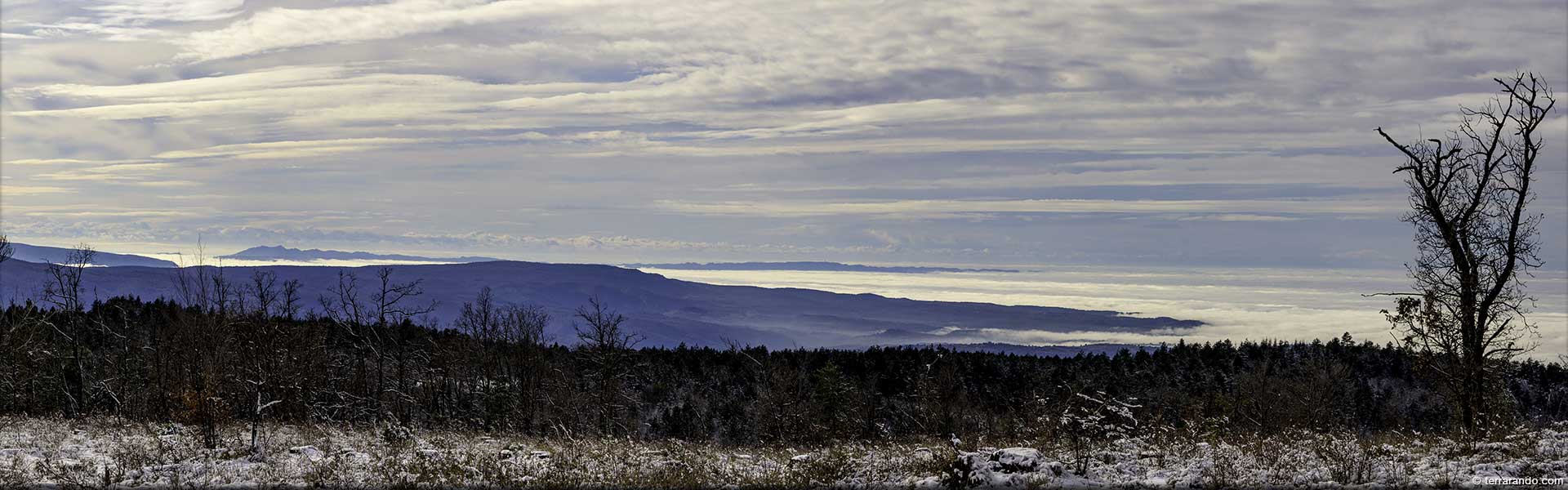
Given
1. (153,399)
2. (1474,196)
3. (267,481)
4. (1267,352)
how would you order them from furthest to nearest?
(1267,352) < (153,399) < (1474,196) < (267,481)

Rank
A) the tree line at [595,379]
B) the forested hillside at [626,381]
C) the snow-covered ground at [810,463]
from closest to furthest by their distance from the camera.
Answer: the snow-covered ground at [810,463]
the tree line at [595,379]
the forested hillside at [626,381]

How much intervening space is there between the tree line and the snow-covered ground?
1.26m

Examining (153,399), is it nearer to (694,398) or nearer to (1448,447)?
(1448,447)

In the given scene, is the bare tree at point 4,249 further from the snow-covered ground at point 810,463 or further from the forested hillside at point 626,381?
the snow-covered ground at point 810,463

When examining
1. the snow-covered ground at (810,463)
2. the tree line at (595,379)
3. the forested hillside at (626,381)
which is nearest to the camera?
the snow-covered ground at (810,463)

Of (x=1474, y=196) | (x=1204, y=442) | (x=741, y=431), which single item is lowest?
(x=741, y=431)

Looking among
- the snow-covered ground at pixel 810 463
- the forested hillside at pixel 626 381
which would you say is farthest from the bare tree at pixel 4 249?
the snow-covered ground at pixel 810 463

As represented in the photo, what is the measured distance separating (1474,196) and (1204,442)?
821cm

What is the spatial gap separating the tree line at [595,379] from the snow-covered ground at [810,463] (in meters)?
1.26

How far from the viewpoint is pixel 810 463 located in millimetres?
16562

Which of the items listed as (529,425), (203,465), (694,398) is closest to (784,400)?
(529,425)

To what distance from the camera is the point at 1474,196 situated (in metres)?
20.4

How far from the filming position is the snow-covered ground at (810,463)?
45.5 ft

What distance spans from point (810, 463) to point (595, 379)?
6983 centimetres
